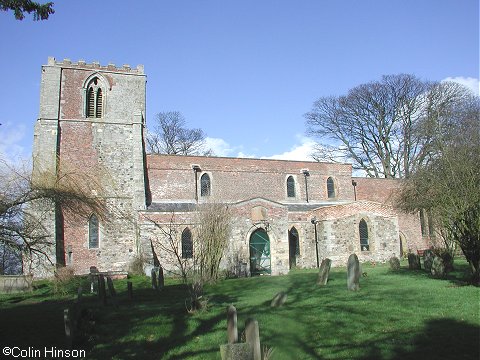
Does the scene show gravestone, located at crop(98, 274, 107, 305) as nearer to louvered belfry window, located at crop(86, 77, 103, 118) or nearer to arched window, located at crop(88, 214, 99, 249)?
arched window, located at crop(88, 214, 99, 249)

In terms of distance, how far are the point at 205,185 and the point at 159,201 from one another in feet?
11.5

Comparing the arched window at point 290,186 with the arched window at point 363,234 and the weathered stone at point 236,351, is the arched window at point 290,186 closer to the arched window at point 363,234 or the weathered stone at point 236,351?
the arched window at point 363,234

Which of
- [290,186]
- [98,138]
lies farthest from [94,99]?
[290,186]

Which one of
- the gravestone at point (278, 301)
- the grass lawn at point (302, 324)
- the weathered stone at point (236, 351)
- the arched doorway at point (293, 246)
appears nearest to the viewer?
the weathered stone at point (236, 351)

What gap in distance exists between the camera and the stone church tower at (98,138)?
82.1ft

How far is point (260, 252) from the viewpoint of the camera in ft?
83.6

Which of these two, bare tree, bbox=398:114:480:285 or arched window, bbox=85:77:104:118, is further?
arched window, bbox=85:77:104:118

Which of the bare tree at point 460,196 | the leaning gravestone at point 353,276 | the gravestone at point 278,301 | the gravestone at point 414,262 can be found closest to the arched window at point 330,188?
the gravestone at point 414,262

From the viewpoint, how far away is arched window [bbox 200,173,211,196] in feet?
96.9

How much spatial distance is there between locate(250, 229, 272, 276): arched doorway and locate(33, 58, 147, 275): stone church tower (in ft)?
22.0

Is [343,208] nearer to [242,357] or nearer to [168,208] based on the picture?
[168,208]

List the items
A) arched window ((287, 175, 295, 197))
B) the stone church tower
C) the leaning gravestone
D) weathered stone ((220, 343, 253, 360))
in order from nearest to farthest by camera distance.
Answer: weathered stone ((220, 343, 253, 360)) → the leaning gravestone → the stone church tower → arched window ((287, 175, 295, 197))

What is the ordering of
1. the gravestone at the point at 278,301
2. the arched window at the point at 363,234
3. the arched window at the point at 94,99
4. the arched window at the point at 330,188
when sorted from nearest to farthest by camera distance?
the gravestone at the point at 278,301
the arched window at the point at 363,234
the arched window at the point at 94,99
the arched window at the point at 330,188

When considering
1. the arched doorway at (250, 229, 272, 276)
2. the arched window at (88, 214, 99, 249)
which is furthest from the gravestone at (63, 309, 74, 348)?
the arched window at (88, 214, 99, 249)
